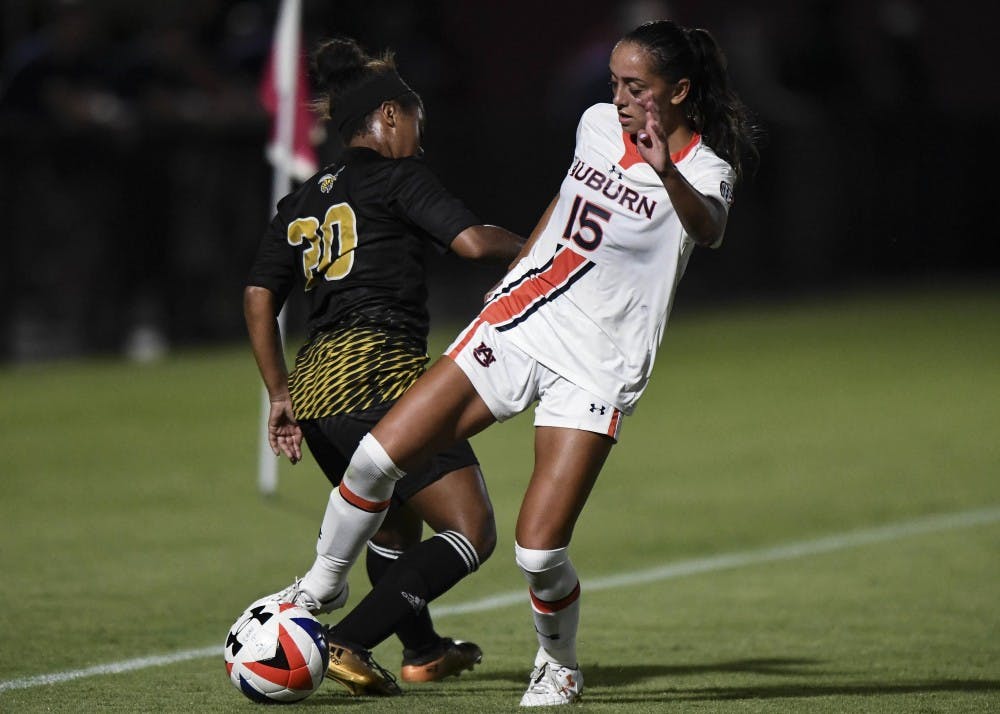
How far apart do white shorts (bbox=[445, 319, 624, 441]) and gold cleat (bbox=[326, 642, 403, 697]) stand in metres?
0.85

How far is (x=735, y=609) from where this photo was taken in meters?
7.20

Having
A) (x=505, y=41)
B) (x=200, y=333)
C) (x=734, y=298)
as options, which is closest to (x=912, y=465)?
(x=200, y=333)

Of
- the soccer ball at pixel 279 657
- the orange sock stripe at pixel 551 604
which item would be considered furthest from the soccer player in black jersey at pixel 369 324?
the orange sock stripe at pixel 551 604

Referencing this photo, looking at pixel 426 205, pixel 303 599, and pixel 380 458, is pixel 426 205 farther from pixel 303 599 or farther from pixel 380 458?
pixel 303 599

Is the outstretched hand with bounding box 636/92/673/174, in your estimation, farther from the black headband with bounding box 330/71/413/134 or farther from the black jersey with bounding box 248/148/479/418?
the black headband with bounding box 330/71/413/134

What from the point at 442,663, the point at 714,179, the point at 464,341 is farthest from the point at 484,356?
the point at 442,663

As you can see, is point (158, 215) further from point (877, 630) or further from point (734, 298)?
point (877, 630)

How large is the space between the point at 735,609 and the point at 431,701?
202 centimetres

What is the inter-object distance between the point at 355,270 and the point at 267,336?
0.36m

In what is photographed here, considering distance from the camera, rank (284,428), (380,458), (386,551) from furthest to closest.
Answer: (386,551) < (284,428) < (380,458)

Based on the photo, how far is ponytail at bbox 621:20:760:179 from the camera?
5191 millimetres

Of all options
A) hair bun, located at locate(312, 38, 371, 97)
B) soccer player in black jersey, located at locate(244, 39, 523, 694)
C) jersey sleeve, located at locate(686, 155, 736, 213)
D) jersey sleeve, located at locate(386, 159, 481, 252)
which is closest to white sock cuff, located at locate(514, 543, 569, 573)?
soccer player in black jersey, located at locate(244, 39, 523, 694)

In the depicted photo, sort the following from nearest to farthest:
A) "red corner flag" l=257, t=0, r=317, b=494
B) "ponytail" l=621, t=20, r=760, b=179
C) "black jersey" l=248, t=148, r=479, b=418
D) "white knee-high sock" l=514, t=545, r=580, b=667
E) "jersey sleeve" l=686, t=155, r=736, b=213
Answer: "jersey sleeve" l=686, t=155, r=736, b=213
"ponytail" l=621, t=20, r=760, b=179
"white knee-high sock" l=514, t=545, r=580, b=667
"black jersey" l=248, t=148, r=479, b=418
"red corner flag" l=257, t=0, r=317, b=494

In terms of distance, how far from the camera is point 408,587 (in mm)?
5438
